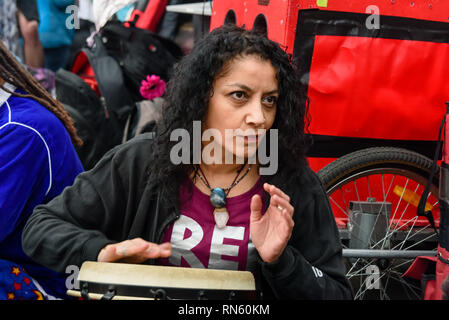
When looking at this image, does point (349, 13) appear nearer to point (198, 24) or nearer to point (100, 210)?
Result: point (100, 210)

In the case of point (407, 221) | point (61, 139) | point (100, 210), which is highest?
point (61, 139)

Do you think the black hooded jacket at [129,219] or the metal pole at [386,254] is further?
the metal pole at [386,254]

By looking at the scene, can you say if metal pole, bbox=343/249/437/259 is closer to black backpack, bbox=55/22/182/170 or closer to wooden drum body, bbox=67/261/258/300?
wooden drum body, bbox=67/261/258/300

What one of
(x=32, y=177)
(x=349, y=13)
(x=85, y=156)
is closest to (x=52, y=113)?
(x=32, y=177)

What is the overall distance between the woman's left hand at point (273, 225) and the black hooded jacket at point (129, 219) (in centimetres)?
13

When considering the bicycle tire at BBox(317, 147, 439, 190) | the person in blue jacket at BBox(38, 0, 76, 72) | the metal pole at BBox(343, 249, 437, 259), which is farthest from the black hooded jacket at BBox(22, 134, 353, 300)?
the person in blue jacket at BBox(38, 0, 76, 72)

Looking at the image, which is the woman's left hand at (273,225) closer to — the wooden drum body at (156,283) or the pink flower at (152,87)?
the wooden drum body at (156,283)

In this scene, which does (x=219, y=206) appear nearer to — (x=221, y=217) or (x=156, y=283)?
(x=221, y=217)

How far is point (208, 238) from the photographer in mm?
1593

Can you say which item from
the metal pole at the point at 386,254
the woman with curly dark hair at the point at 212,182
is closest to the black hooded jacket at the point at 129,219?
the woman with curly dark hair at the point at 212,182

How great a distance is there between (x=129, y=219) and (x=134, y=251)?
300mm

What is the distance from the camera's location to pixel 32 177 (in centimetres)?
183

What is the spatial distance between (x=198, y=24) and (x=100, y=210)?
3.29 metres

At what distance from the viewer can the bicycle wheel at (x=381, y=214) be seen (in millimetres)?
2516
